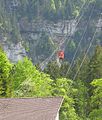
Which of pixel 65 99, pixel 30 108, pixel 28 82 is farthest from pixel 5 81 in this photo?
pixel 30 108

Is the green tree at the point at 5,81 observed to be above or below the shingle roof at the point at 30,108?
below

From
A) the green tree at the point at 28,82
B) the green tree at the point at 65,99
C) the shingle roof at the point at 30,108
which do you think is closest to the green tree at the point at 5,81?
the green tree at the point at 28,82

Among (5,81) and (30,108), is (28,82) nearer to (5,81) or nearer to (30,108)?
(5,81)

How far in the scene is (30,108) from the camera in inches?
1082

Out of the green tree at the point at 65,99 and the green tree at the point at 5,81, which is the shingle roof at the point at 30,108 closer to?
the green tree at the point at 65,99

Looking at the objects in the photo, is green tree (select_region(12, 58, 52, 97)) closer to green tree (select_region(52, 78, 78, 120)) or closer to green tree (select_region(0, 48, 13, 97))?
green tree (select_region(52, 78, 78, 120))

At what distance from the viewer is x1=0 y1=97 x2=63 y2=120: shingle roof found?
26328 mm

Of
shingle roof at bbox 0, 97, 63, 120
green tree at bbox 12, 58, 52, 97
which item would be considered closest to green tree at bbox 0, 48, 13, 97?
green tree at bbox 12, 58, 52, 97

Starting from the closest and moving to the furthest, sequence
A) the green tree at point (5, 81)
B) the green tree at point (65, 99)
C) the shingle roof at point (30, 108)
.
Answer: the shingle roof at point (30, 108)
the green tree at point (65, 99)
the green tree at point (5, 81)

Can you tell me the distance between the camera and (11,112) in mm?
26828

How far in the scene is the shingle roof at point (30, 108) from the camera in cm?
2633

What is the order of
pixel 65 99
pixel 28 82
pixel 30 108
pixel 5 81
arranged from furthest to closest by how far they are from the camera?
1. pixel 28 82
2. pixel 65 99
3. pixel 5 81
4. pixel 30 108

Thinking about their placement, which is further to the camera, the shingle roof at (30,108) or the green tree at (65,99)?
the green tree at (65,99)

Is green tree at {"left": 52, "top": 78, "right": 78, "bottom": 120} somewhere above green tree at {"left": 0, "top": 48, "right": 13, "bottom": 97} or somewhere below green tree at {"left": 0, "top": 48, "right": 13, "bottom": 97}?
below
